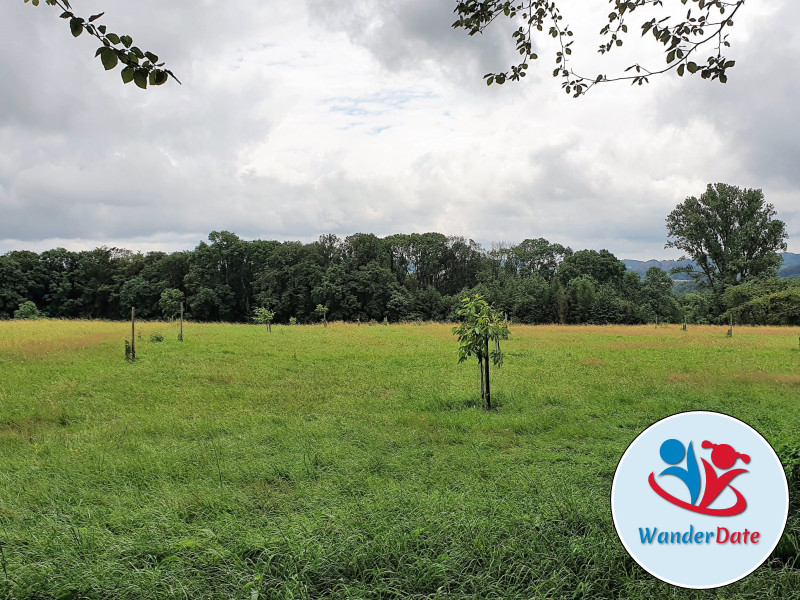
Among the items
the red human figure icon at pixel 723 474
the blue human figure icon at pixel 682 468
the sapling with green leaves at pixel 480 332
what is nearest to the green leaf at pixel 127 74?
the blue human figure icon at pixel 682 468

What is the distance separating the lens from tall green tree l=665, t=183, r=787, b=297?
48188 mm

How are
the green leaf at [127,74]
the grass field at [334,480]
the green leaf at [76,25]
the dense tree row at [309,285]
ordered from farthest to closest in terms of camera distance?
the dense tree row at [309,285]
the grass field at [334,480]
the green leaf at [127,74]
the green leaf at [76,25]

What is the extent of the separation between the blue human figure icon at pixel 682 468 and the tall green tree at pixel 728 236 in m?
56.6

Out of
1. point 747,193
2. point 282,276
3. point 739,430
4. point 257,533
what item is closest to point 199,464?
point 257,533

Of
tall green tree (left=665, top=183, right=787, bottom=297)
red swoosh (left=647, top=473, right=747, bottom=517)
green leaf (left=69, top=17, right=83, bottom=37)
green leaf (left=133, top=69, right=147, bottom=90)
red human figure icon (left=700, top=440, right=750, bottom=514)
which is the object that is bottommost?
red swoosh (left=647, top=473, right=747, bottom=517)

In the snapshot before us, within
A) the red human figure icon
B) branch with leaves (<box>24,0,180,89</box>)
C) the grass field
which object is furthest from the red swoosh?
branch with leaves (<box>24,0,180,89</box>)

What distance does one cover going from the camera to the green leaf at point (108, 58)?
8.01 ft

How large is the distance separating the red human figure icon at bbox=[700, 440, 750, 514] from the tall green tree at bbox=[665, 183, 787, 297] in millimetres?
56454

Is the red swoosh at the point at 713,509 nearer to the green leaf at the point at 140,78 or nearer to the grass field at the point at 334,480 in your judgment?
the grass field at the point at 334,480

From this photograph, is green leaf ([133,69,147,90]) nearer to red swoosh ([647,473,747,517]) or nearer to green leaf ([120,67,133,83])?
green leaf ([120,67,133,83])

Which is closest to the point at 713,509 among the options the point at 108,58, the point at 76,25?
the point at 108,58

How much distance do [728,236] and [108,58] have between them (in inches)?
2407

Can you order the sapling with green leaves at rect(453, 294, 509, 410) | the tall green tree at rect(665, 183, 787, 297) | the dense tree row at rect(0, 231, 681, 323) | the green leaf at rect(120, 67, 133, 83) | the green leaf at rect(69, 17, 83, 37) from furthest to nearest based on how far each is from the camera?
1. the dense tree row at rect(0, 231, 681, 323)
2. the tall green tree at rect(665, 183, 787, 297)
3. the sapling with green leaves at rect(453, 294, 509, 410)
4. the green leaf at rect(120, 67, 133, 83)
5. the green leaf at rect(69, 17, 83, 37)

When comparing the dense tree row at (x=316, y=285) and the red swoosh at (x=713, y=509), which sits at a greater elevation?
the dense tree row at (x=316, y=285)
